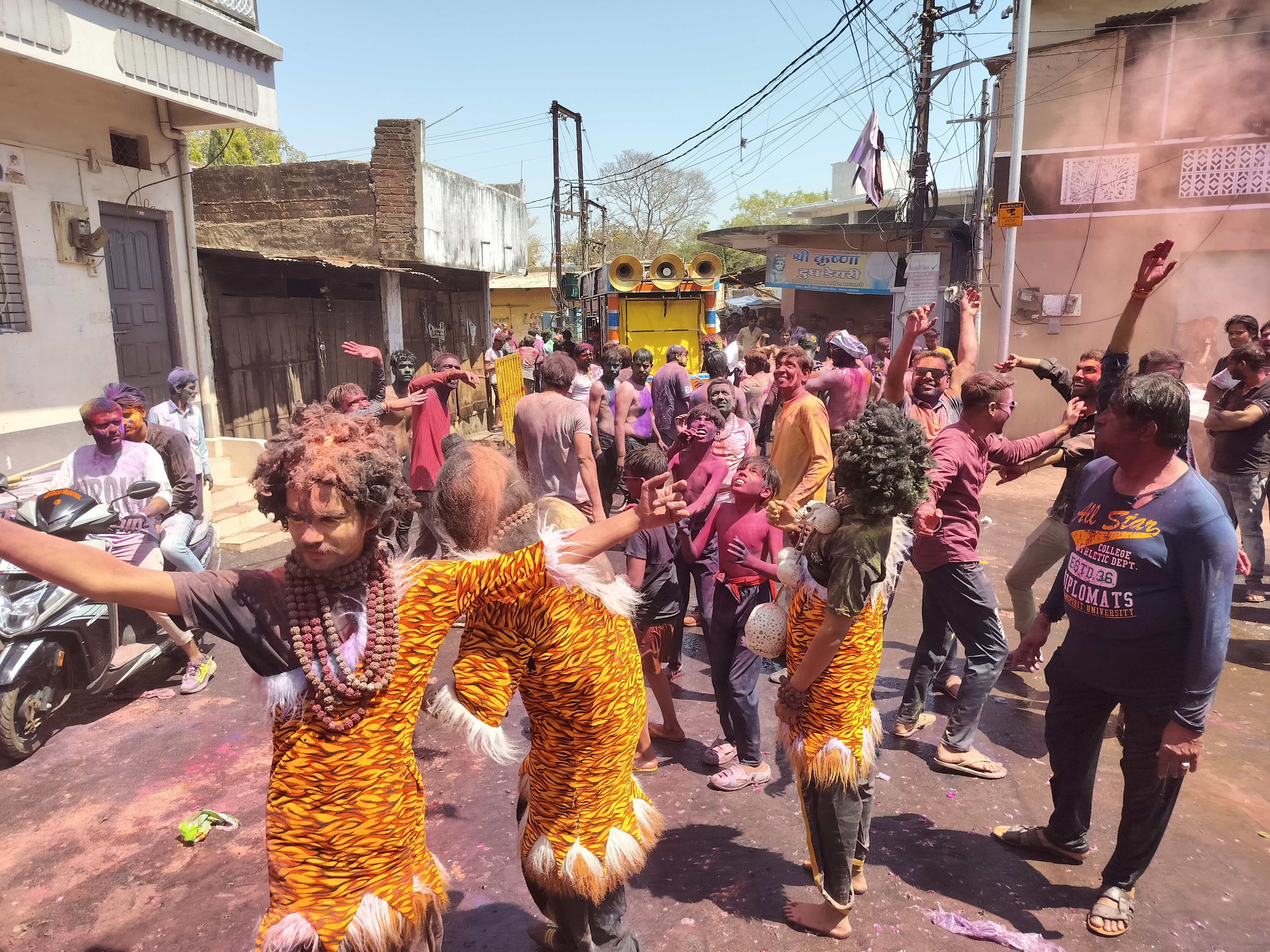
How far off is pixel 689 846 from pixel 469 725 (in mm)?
1737

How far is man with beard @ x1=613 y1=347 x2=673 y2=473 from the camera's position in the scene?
7887mm

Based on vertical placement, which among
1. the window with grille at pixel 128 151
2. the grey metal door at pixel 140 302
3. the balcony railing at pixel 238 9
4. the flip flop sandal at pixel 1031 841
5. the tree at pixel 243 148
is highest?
the tree at pixel 243 148

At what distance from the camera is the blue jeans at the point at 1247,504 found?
604cm

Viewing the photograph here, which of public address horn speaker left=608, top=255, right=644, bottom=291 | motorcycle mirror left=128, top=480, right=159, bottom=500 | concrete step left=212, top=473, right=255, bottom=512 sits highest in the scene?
public address horn speaker left=608, top=255, right=644, bottom=291

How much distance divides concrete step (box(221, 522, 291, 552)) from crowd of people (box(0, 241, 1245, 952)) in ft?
9.72

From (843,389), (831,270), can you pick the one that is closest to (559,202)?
(831,270)

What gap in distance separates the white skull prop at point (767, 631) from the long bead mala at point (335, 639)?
135 cm

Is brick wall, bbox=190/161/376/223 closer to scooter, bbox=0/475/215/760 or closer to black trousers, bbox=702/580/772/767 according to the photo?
scooter, bbox=0/475/215/760

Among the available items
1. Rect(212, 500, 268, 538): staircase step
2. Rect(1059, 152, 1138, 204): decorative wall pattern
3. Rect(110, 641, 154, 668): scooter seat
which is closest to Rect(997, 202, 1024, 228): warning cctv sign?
Rect(1059, 152, 1138, 204): decorative wall pattern

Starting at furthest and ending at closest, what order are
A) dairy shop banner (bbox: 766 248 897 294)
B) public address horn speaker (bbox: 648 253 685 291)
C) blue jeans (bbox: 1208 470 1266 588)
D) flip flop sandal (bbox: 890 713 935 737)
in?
dairy shop banner (bbox: 766 248 897 294), public address horn speaker (bbox: 648 253 685 291), blue jeans (bbox: 1208 470 1266 588), flip flop sandal (bbox: 890 713 935 737)

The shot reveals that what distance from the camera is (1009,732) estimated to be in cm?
445

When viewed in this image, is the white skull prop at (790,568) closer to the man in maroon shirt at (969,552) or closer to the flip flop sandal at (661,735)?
the man in maroon shirt at (969,552)

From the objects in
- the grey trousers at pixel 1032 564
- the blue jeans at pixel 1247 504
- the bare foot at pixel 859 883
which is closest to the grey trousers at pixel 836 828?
the bare foot at pixel 859 883

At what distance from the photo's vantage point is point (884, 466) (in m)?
2.52
